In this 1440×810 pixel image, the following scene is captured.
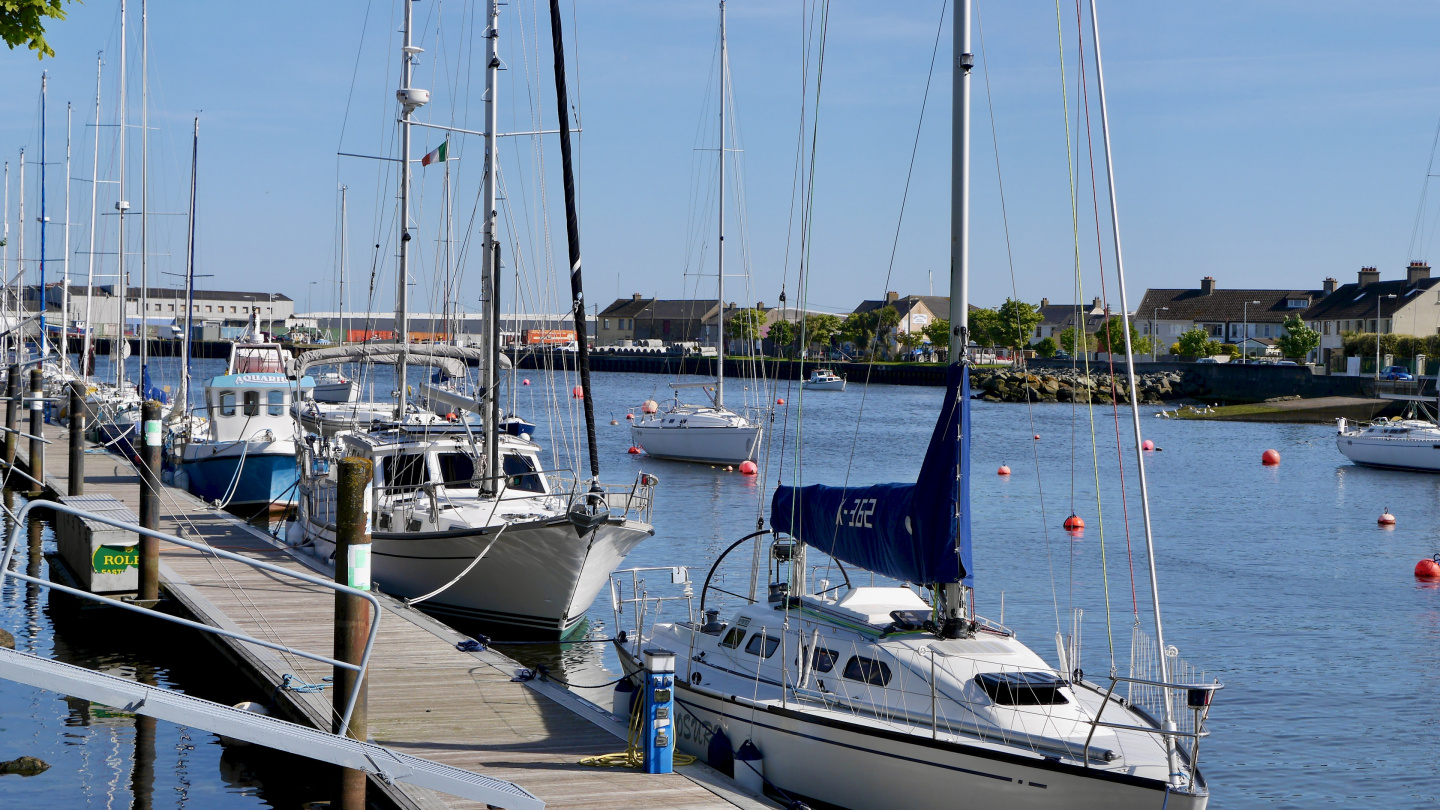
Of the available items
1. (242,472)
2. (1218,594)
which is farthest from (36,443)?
(1218,594)

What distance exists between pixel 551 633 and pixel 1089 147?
11.0 meters

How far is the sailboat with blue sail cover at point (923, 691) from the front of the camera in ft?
34.5

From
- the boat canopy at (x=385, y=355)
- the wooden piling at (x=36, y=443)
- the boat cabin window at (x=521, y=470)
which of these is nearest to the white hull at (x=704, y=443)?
the boat canopy at (x=385, y=355)

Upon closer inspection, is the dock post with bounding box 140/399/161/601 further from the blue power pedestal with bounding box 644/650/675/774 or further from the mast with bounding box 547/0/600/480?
the blue power pedestal with bounding box 644/650/675/774

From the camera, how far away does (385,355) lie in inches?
1012

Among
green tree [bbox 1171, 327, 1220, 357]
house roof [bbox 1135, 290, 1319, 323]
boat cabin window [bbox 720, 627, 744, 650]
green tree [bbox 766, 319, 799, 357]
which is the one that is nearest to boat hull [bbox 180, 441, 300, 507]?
boat cabin window [bbox 720, 627, 744, 650]

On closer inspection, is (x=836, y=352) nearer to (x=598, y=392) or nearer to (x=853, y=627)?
(x=598, y=392)

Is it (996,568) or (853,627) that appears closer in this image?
(853,627)

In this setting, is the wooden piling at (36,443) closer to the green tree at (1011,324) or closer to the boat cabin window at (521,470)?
the boat cabin window at (521,470)

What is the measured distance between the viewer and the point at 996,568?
29266 millimetres

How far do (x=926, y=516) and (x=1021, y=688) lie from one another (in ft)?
5.87

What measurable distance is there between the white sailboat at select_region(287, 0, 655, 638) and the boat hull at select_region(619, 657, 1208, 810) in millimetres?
5424

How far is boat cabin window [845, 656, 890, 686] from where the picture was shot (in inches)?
466

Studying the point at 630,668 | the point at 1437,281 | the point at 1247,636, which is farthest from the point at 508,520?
the point at 1437,281
